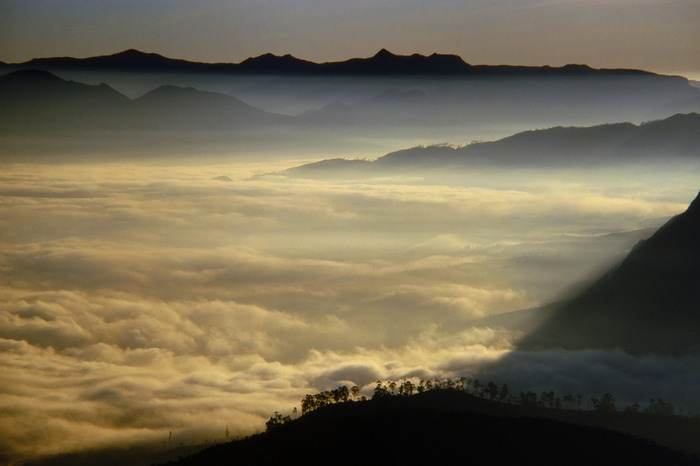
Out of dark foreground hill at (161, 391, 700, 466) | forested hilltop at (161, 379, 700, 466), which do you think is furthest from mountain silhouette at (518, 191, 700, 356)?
dark foreground hill at (161, 391, 700, 466)

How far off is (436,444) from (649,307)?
109m

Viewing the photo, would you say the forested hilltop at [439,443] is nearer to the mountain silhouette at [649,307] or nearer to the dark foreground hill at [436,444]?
the dark foreground hill at [436,444]

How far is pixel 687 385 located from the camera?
490 ft

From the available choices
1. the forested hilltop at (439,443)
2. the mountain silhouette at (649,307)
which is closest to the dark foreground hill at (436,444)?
the forested hilltop at (439,443)

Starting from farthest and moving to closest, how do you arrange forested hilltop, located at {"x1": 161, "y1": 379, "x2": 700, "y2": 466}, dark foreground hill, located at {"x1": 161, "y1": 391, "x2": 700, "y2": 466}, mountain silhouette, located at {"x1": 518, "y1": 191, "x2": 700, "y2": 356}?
mountain silhouette, located at {"x1": 518, "y1": 191, "x2": 700, "y2": 356}
forested hilltop, located at {"x1": 161, "y1": 379, "x2": 700, "y2": 466}
dark foreground hill, located at {"x1": 161, "y1": 391, "x2": 700, "y2": 466}

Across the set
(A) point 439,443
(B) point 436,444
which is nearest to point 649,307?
(A) point 439,443

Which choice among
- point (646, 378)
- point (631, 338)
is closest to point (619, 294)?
point (631, 338)

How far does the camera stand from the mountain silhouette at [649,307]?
168500 mm

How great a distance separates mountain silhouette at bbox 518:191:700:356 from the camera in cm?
16850

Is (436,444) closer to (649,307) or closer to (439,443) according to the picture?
(439,443)

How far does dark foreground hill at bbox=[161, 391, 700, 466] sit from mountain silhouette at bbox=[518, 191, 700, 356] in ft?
308

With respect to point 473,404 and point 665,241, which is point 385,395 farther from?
point 665,241

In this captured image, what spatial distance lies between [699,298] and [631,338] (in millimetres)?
15030

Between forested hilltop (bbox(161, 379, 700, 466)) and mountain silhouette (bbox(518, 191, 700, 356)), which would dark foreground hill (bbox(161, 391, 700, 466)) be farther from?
mountain silhouette (bbox(518, 191, 700, 356))
